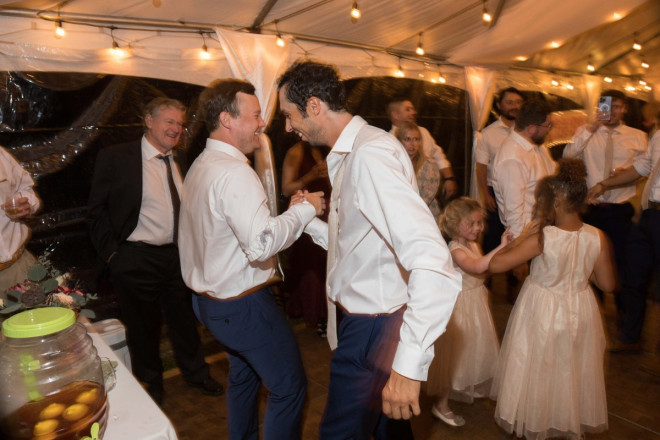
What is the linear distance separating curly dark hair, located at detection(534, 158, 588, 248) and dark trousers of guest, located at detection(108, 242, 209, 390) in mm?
2078

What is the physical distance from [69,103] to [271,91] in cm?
139

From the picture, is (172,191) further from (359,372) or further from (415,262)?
(415,262)

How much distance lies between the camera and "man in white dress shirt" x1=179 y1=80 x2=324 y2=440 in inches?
72.6

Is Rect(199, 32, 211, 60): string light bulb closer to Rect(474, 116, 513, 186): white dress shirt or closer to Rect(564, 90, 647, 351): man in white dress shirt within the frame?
Rect(474, 116, 513, 186): white dress shirt

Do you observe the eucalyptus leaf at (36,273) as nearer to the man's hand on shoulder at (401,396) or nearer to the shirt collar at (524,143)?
the man's hand on shoulder at (401,396)

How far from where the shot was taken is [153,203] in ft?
9.14

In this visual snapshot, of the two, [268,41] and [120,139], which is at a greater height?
[268,41]

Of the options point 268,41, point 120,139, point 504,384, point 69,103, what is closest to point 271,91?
point 268,41

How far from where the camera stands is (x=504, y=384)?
237 cm

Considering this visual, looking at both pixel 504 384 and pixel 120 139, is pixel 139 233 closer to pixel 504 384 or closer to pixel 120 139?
pixel 120 139

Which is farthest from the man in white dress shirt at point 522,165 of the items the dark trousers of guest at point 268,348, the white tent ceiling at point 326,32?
the dark trousers of guest at point 268,348

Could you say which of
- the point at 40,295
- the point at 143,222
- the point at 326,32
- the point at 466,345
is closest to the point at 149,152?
the point at 143,222

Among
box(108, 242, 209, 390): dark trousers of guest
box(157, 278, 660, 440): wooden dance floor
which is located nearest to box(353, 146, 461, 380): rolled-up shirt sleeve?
box(157, 278, 660, 440): wooden dance floor

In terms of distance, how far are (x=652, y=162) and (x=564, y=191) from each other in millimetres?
1610
